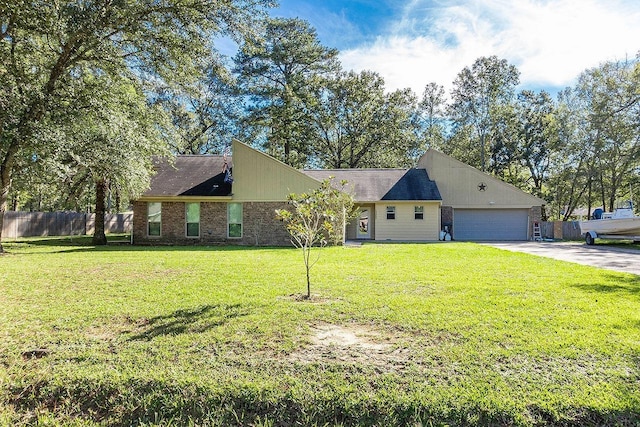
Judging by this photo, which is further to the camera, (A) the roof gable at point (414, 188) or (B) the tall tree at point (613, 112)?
(B) the tall tree at point (613, 112)

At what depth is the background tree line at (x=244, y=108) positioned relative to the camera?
32.5 feet

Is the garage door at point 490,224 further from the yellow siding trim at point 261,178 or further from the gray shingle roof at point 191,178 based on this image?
the gray shingle roof at point 191,178

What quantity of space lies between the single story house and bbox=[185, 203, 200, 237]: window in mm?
47

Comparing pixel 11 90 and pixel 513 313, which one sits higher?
pixel 11 90

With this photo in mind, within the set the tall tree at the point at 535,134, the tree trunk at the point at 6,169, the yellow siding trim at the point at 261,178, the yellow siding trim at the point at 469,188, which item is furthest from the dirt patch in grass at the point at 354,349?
the tall tree at the point at 535,134

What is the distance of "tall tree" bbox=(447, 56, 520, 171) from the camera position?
101ft

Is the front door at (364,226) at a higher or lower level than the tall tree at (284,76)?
lower

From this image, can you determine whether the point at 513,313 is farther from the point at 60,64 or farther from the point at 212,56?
the point at 60,64

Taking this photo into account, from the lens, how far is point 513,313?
5305mm

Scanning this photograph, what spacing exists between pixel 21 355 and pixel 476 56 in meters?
34.7

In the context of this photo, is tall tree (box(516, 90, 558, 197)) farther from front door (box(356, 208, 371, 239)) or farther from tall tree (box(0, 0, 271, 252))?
tall tree (box(0, 0, 271, 252))

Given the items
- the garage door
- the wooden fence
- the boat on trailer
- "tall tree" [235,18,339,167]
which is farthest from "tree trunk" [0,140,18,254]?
the boat on trailer

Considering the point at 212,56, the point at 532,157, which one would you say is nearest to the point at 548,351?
the point at 212,56

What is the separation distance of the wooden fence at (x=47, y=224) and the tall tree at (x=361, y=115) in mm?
18494
